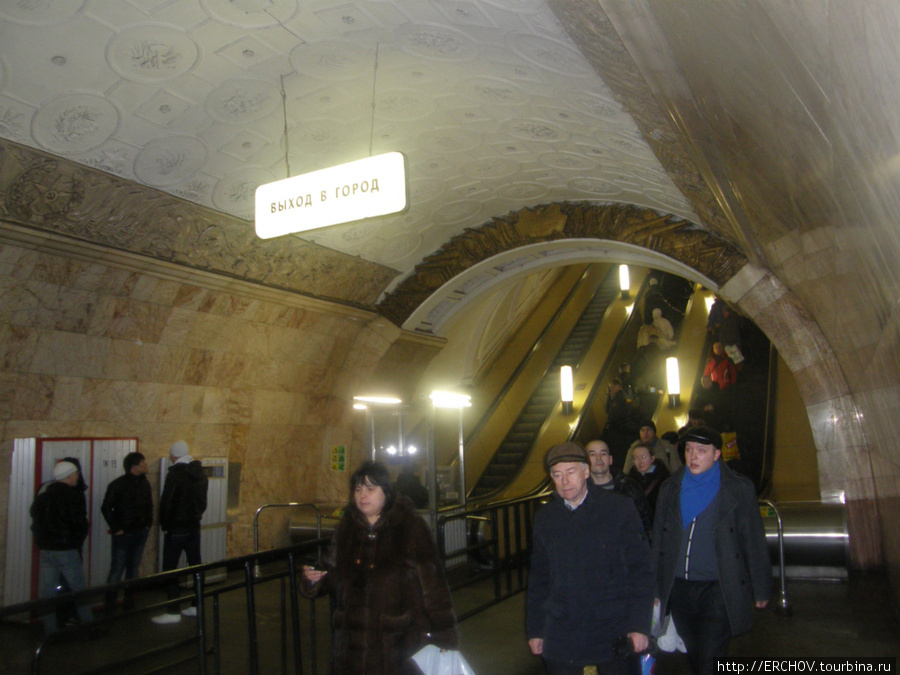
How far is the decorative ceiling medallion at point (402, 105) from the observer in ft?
20.8

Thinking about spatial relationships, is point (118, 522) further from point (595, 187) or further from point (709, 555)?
point (595, 187)

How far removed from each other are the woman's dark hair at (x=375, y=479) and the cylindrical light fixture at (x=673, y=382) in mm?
11183

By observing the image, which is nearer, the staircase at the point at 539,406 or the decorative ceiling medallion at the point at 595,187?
the decorative ceiling medallion at the point at 595,187

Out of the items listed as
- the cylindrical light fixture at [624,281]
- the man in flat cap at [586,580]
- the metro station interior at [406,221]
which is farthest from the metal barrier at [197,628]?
the cylindrical light fixture at [624,281]

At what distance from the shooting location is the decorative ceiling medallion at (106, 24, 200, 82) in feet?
16.4

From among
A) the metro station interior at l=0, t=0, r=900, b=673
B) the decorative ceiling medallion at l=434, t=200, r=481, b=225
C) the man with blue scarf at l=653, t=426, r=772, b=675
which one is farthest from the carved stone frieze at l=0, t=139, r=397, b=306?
the man with blue scarf at l=653, t=426, r=772, b=675

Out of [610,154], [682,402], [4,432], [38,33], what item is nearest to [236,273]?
[4,432]

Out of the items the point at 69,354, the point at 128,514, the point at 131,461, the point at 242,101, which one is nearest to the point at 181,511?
the point at 128,514

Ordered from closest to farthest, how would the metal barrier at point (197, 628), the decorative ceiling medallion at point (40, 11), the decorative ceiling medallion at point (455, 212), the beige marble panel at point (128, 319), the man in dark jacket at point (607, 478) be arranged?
1. the metal barrier at point (197, 628)
2. the man in dark jacket at point (607, 478)
3. the decorative ceiling medallion at point (40, 11)
4. the beige marble panel at point (128, 319)
5. the decorative ceiling medallion at point (455, 212)

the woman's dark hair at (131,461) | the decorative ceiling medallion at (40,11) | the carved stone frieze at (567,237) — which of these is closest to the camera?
the decorative ceiling medallion at (40,11)

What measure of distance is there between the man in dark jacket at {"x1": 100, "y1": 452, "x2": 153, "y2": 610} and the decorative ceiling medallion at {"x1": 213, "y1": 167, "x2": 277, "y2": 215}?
280cm

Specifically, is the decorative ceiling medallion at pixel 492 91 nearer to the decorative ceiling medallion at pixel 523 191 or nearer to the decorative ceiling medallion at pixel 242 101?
the decorative ceiling medallion at pixel 242 101

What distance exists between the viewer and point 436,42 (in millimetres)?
5492

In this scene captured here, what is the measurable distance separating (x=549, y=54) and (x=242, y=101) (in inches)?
107
